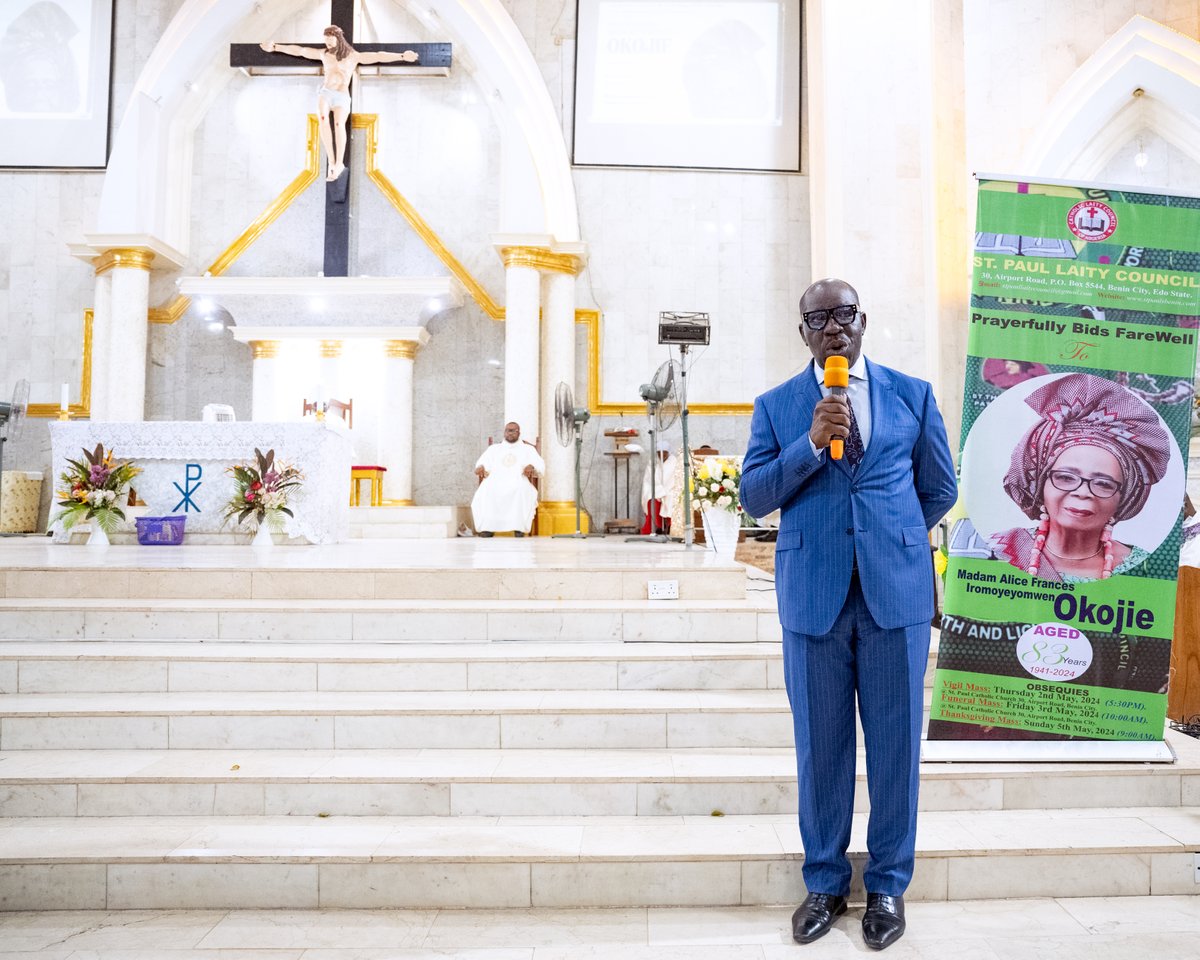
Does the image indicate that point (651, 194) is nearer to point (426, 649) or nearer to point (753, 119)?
point (753, 119)

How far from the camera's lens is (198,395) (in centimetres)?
1238

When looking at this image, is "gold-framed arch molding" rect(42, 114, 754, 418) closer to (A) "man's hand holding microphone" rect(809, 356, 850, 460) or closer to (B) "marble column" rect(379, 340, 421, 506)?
(B) "marble column" rect(379, 340, 421, 506)

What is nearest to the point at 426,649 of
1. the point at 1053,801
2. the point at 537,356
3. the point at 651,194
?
the point at 1053,801

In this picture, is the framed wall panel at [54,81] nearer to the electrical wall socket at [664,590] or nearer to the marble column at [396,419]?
the marble column at [396,419]

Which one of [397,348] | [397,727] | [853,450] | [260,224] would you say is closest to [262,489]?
A: [397,727]

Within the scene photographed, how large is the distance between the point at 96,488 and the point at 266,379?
4.91 metres

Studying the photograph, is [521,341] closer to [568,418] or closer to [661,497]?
[568,418]

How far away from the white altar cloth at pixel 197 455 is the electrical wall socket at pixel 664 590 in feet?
12.4

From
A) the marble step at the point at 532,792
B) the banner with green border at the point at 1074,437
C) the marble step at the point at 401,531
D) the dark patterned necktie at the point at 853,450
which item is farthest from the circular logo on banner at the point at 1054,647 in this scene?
the marble step at the point at 401,531

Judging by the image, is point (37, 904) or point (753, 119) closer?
point (37, 904)

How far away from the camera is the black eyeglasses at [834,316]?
2.49 m

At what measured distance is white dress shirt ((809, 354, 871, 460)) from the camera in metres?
2.65

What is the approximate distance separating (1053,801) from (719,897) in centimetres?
133

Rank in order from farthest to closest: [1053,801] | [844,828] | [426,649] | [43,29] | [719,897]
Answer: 1. [43,29]
2. [426,649]
3. [1053,801]
4. [719,897]
5. [844,828]
